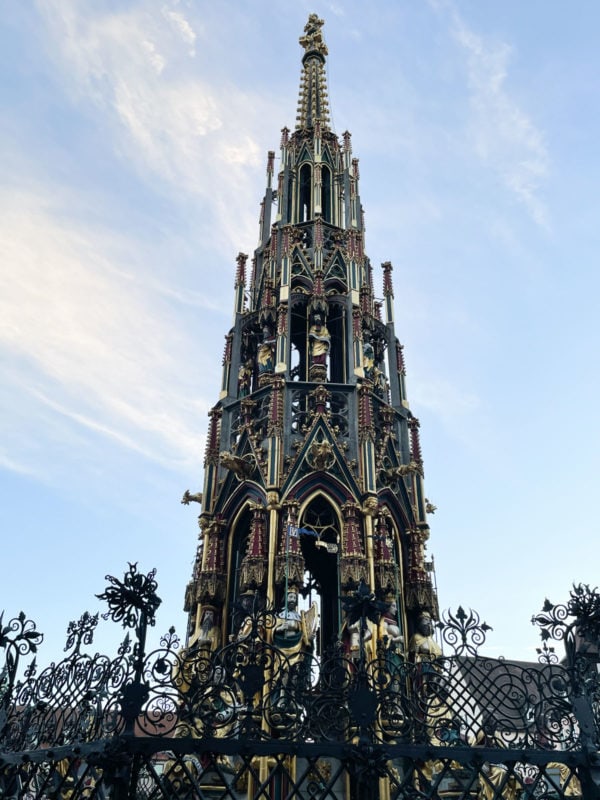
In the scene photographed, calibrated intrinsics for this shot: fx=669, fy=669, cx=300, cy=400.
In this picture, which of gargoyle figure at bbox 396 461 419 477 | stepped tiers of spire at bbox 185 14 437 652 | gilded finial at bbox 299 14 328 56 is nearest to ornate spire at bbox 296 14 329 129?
gilded finial at bbox 299 14 328 56

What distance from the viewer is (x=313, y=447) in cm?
1998

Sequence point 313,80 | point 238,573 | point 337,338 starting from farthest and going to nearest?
point 313,80 < point 337,338 < point 238,573

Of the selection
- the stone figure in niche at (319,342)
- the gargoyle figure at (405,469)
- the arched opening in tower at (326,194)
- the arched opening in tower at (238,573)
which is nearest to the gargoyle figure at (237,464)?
the arched opening in tower at (238,573)

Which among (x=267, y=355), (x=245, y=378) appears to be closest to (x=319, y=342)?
(x=267, y=355)

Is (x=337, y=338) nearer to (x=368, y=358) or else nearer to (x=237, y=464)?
(x=368, y=358)

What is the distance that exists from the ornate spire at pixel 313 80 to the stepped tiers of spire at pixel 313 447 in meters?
3.63

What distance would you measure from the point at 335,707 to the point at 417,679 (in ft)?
4.55

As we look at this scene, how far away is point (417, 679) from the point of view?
9367mm

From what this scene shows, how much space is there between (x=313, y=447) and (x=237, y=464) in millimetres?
2354

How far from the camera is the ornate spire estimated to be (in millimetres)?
30781

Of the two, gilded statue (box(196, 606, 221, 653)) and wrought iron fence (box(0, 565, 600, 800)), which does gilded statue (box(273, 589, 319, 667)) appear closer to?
gilded statue (box(196, 606, 221, 653))

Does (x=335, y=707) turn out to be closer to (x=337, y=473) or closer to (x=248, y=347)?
(x=337, y=473)

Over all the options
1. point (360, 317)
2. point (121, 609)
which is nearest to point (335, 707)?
point (121, 609)

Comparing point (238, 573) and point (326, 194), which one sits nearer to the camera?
point (238, 573)
